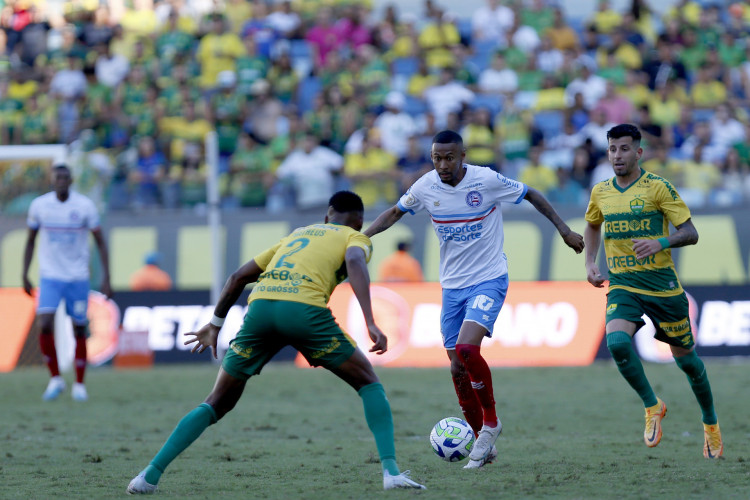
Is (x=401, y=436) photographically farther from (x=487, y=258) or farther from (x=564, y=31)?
(x=564, y=31)

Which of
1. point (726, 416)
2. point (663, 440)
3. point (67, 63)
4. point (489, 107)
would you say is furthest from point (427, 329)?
point (67, 63)

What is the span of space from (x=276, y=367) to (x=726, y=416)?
9.09m

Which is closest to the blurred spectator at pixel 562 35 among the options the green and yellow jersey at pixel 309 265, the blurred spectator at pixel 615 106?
the blurred spectator at pixel 615 106

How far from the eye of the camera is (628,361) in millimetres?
8141

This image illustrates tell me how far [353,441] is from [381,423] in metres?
2.91

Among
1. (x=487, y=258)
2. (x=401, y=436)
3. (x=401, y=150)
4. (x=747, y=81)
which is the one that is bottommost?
(x=401, y=436)

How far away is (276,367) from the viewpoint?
18469 millimetres

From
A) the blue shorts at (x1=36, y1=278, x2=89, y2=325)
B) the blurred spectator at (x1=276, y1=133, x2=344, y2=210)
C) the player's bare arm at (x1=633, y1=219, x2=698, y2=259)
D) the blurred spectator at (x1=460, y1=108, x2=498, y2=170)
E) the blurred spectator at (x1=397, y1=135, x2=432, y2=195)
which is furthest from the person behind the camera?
the blurred spectator at (x1=460, y1=108, x2=498, y2=170)

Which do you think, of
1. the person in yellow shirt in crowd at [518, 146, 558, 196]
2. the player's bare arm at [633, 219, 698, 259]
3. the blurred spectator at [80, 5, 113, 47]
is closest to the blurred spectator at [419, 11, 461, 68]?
the person in yellow shirt in crowd at [518, 146, 558, 196]

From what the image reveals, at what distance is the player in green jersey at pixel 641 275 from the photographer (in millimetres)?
8156

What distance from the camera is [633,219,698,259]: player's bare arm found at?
779 cm

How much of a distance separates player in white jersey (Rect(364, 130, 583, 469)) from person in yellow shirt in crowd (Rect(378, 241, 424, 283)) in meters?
10.1

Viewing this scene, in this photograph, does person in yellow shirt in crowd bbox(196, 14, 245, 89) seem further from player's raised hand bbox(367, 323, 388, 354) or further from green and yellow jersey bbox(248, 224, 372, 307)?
player's raised hand bbox(367, 323, 388, 354)

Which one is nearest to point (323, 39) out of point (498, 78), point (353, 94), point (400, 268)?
point (353, 94)
